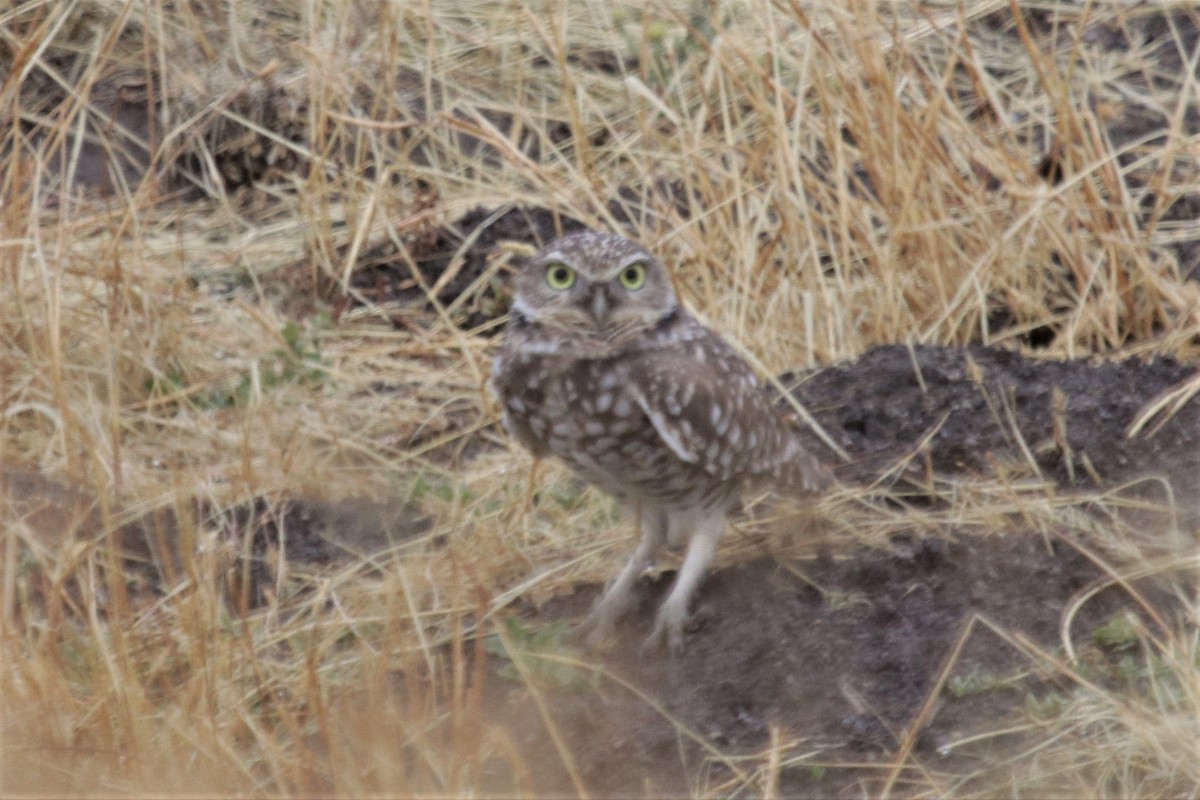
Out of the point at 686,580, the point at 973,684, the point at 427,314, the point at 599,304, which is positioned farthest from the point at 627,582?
the point at 427,314

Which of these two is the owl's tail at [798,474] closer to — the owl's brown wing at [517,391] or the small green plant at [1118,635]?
the owl's brown wing at [517,391]

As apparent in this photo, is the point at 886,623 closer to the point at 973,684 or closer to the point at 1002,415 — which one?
the point at 973,684

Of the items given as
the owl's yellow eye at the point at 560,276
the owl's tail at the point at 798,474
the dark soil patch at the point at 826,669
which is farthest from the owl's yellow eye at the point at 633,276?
the dark soil patch at the point at 826,669

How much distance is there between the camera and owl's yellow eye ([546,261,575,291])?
139 inches

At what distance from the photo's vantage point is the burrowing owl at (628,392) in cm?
344

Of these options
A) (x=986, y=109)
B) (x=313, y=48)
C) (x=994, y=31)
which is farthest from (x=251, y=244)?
(x=994, y=31)

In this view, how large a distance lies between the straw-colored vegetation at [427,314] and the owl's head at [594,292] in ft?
2.25

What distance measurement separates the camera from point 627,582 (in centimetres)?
377

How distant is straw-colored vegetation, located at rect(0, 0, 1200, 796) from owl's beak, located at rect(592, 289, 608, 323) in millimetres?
720

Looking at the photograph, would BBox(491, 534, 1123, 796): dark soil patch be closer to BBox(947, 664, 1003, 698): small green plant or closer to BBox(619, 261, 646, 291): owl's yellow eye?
BBox(947, 664, 1003, 698): small green plant

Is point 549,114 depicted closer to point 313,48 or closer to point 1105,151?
point 313,48

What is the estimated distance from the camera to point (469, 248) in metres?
5.87

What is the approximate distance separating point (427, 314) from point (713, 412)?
2413 millimetres

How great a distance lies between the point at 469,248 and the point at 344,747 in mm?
3163
